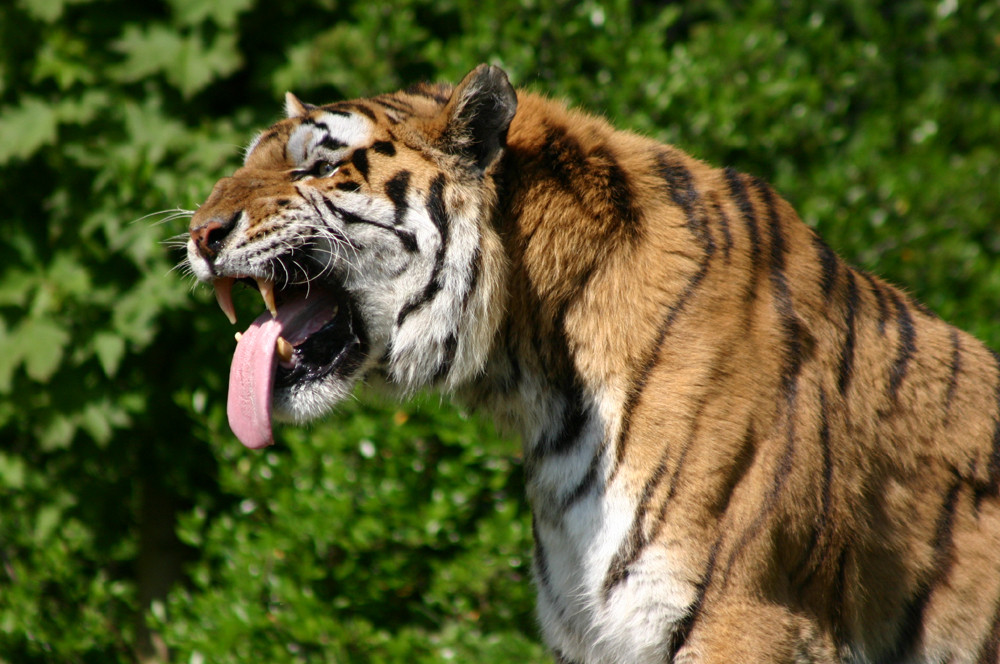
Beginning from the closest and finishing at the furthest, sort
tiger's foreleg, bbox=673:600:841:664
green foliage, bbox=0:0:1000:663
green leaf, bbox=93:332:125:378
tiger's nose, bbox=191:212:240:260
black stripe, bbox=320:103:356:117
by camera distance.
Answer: tiger's foreleg, bbox=673:600:841:664, tiger's nose, bbox=191:212:240:260, black stripe, bbox=320:103:356:117, green foliage, bbox=0:0:1000:663, green leaf, bbox=93:332:125:378

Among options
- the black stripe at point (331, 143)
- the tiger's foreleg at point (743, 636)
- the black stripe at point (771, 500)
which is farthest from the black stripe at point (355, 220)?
the tiger's foreleg at point (743, 636)

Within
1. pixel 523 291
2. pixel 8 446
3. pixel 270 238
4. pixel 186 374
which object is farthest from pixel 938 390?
pixel 8 446

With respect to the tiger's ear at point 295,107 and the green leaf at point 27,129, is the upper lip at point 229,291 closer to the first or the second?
the tiger's ear at point 295,107

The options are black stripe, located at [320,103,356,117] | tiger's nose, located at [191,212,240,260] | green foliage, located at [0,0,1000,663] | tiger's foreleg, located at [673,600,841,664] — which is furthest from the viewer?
green foliage, located at [0,0,1000,663]

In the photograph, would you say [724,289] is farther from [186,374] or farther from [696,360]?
[186,374]

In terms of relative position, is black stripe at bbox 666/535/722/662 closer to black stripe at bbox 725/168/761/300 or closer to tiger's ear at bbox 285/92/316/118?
black stripe at bbox 725/168/761/300

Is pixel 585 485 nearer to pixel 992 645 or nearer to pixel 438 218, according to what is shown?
pixel 438 218

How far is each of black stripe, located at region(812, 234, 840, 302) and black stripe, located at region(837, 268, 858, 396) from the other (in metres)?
0.05

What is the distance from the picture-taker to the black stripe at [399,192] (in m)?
1.94

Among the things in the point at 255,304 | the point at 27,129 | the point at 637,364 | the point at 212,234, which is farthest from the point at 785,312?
the point at 27,129

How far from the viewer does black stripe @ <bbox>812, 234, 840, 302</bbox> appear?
1.98 m

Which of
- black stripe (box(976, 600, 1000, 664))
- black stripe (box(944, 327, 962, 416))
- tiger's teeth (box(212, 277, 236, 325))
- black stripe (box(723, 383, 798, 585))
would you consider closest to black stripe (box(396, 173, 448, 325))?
tiger's teeth (box(212, 277, 236, 325))

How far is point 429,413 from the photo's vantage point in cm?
296

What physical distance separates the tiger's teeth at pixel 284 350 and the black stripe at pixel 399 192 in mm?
335
